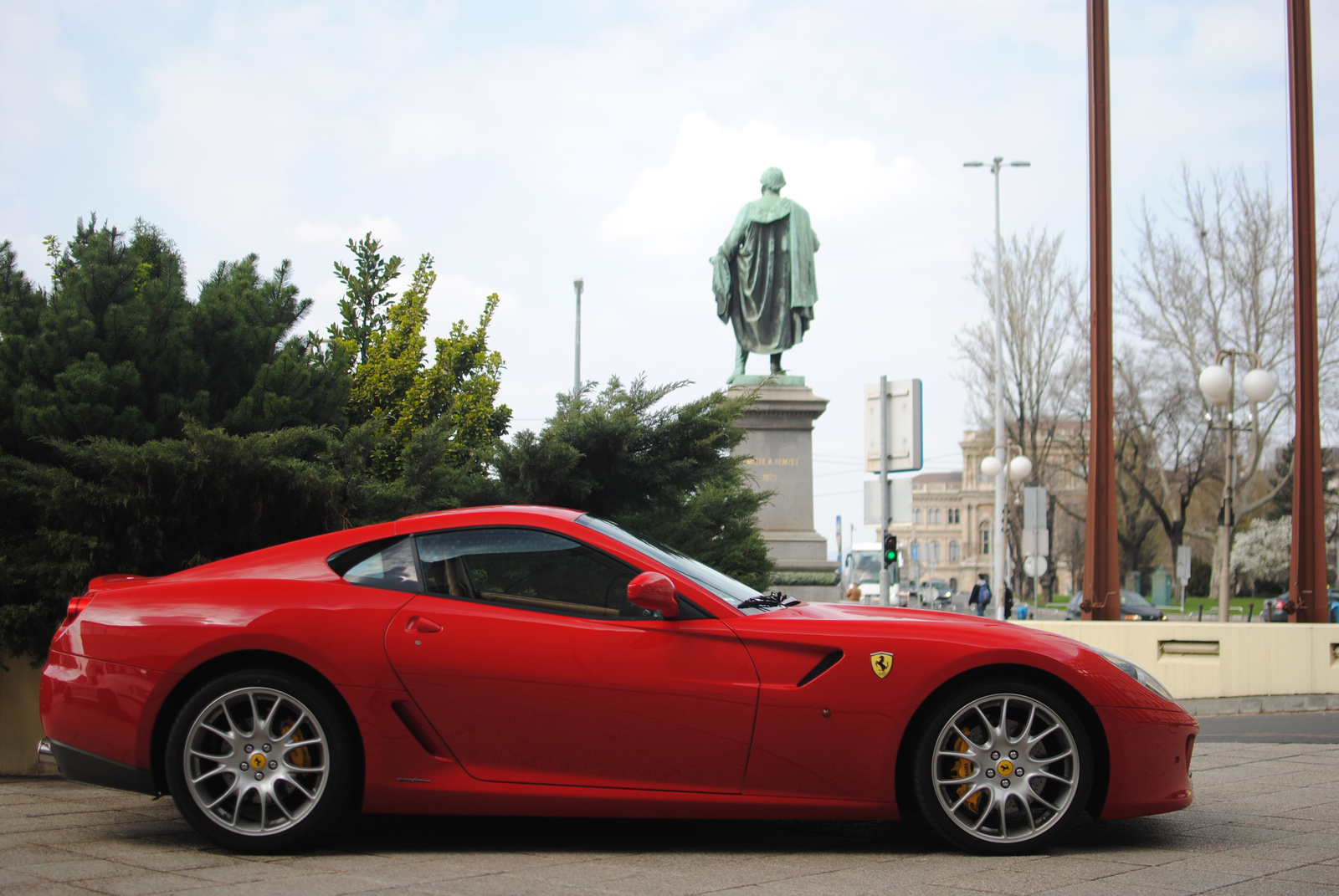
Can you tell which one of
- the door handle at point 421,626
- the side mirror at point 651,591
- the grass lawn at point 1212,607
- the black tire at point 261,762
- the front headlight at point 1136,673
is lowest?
the grass lawn at point 1212,607

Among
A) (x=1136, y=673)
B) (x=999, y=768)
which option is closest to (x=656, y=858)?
(x=999, y=768)

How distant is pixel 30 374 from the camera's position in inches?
259

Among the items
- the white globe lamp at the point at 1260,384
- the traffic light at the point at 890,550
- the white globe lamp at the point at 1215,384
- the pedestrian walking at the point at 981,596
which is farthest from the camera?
the pedestrian walking at the point at 981,596

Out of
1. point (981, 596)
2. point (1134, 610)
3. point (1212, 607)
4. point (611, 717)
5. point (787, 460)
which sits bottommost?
point (1212, 607)

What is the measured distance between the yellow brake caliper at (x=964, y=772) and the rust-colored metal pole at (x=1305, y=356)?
9997mm

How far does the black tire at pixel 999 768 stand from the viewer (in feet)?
14.2

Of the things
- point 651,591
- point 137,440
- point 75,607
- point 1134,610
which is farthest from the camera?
point 1134,610

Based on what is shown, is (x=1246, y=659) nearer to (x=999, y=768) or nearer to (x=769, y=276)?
(x=999, y=768)

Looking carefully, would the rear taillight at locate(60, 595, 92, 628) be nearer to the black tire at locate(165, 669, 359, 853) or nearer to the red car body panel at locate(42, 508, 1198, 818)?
the red car body panel at locate(42, 508, 1198, 818)

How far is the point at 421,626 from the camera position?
4.48 meters

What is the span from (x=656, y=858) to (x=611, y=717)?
0.52 m

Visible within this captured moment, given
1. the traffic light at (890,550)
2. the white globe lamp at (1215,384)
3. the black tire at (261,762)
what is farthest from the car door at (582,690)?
the white globe lamp at (1215,384)

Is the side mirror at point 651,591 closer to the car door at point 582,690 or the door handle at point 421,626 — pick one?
the car door at point 582,690

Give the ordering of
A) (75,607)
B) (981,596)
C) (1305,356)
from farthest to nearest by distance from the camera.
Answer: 1. (981,596)
2. (1305,356)
3. (75,607)
